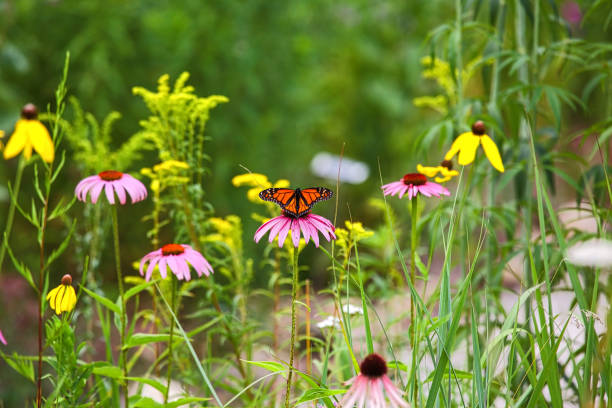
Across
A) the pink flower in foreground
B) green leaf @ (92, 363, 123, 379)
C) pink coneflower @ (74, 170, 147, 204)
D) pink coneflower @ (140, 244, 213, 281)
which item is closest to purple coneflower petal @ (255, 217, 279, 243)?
the pink flower in foreground

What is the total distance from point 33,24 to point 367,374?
3.10m

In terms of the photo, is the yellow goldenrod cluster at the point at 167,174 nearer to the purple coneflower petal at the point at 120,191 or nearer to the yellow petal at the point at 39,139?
the purple coneflower petal at the point at 120,191

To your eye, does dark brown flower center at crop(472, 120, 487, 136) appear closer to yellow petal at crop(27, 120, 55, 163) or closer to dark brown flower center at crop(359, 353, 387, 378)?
dark brown flower center at crop(359, 353, 387, 378)

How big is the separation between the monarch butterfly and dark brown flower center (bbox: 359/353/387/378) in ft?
0.91

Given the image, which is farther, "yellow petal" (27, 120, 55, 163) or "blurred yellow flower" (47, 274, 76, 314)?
"blurred yellow flower" (47, 274, 76, 314)

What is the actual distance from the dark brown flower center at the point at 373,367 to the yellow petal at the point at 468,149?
13.6 inches

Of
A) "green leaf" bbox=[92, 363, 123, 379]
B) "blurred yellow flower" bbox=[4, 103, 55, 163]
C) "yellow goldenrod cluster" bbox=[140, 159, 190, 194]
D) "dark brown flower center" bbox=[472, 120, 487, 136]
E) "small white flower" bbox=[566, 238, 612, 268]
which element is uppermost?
"dark brown flower center" bbox=[472, 120, 487, 136]

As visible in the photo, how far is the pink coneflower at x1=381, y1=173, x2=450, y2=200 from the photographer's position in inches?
36.4

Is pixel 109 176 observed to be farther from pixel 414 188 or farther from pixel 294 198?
pixel 414 188

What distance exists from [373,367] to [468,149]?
382mm

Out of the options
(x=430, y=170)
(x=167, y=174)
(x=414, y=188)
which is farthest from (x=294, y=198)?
(x=167, y=174)

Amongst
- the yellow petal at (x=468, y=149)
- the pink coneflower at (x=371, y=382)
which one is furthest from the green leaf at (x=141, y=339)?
the yellow petal at (x=468, y=149)

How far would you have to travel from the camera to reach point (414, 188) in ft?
3.08

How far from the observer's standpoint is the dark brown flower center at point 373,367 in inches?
24.8
